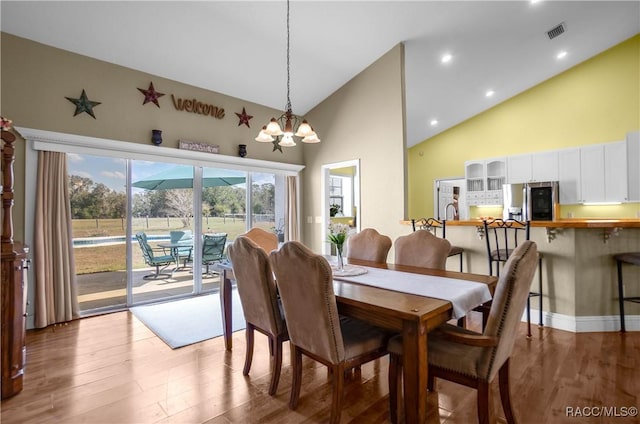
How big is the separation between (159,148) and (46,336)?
2502mm

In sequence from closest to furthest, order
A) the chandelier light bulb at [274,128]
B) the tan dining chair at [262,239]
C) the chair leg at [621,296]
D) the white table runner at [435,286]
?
the white table runner at [435,286]
the chandelier light bulb at [274,128]
the chair leg at [621,296]
the tan dining chair at [262,239]

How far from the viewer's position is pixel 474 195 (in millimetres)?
6645

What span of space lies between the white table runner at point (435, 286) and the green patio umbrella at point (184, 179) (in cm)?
338

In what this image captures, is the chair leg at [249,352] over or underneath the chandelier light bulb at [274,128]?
underneath

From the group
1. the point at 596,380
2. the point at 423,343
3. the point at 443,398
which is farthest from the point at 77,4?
the point at 596,380

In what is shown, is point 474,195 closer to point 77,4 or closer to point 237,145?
point 237,145

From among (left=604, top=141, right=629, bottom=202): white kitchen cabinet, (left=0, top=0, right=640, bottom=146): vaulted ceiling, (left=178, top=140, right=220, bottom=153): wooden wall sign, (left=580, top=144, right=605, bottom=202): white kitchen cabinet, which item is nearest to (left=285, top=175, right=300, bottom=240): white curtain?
(left=0, top=0, right=640, bottom=146): vaulted ceiling

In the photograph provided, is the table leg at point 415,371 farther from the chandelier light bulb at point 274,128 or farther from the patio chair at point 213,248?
the patio chair at point 213,248

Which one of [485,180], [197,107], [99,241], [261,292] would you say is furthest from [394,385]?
[485,180]

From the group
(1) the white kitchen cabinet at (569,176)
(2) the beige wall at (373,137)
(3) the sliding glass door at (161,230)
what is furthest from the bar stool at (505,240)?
(3) the sliding glass door at (161,230)

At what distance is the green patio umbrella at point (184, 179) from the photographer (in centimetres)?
441

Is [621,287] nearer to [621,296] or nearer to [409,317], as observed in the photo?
[621,296]

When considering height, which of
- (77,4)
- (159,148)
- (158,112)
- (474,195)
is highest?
(77,4)

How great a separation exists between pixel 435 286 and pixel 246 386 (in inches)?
61.0
